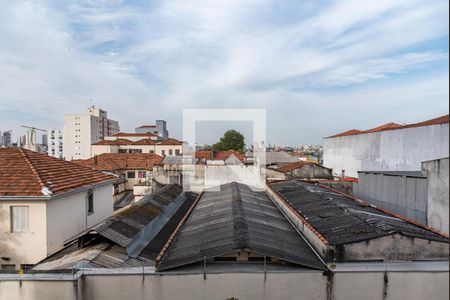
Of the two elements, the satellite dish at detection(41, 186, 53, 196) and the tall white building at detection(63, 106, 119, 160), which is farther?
the tall white building at detection(63, 106, 119, 160)

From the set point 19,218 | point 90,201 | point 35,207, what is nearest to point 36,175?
point 35,207

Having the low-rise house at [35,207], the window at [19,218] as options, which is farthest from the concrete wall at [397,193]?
the window at [19,218]

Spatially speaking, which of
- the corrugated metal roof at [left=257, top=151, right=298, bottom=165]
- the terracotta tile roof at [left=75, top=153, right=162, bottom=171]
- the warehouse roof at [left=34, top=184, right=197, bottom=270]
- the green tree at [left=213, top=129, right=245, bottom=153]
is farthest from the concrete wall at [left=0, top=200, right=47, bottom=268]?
the green tree at [left=213, top=129, right=245, bottom=153]

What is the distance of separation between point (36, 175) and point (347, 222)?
1061 centimetres

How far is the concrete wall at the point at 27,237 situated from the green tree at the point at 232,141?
193ft

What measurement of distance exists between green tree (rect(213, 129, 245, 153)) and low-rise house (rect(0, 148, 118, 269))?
5682 centimetres

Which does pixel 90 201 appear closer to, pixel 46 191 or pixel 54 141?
pixel 46 191

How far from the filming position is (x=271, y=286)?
22.6 ft

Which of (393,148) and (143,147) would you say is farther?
(143,147)

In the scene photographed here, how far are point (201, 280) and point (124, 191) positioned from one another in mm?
23608

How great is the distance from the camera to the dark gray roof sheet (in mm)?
7784

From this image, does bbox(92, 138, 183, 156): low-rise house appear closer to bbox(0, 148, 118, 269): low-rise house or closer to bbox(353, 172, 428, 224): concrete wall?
bbox(353, 172, 428, 224): concrete wall

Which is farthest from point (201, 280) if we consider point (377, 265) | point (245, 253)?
point (377, 265)

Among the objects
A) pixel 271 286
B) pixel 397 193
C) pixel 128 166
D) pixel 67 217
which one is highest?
pixel 128 166
